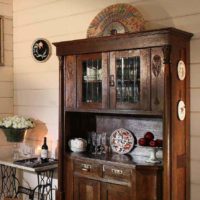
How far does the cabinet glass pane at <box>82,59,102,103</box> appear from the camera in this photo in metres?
3.27

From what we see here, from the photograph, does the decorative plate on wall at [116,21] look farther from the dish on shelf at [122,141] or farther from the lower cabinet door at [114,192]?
the lower cabinet door at [114,192]

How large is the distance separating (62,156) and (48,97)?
90 cm

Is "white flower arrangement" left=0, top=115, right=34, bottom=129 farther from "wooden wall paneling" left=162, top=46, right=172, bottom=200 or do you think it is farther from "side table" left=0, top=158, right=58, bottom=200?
"wooden wall paneling" left=162, top=46, right=172, bottom=200

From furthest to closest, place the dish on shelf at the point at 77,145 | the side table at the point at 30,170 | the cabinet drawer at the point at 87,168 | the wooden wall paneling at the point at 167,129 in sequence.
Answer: the side table at the point at 30,170 < the dish on shelf at the point at 77,145 < the cabinet drawer at the point at 87,168 < the wooden wall paneling at the point at 167,129

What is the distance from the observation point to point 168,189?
2.82m

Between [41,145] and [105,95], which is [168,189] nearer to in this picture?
[105,95]

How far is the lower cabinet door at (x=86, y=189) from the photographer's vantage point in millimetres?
3225

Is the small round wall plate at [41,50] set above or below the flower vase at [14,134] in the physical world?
above

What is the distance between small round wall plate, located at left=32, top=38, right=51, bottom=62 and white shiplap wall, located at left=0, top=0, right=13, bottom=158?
16.0 inches

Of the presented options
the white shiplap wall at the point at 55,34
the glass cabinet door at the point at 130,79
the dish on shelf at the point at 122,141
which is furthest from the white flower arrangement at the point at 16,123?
the glass cabinet door at the point at 130,79

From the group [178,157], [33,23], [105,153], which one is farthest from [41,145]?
[178,157]

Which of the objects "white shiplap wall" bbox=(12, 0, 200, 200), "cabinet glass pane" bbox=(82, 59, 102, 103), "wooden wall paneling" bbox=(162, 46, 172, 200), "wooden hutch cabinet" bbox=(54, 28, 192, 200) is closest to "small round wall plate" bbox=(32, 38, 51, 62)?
"white shiplap wall" bbox=(12, 0, 200, 200)

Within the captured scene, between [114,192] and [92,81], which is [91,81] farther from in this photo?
[114,192]

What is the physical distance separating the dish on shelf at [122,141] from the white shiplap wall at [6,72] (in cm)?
160
